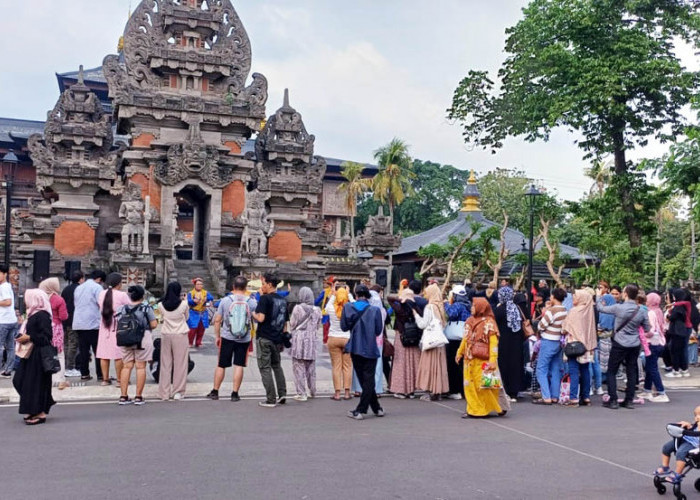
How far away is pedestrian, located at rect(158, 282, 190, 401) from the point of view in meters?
9.91

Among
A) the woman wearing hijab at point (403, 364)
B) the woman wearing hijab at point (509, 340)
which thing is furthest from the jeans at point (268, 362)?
the woman wearing hijab at point (509, 340)

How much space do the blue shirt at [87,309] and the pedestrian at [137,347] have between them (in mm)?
1396

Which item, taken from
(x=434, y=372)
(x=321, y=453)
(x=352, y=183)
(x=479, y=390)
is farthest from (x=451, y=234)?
(x=321, y=453)

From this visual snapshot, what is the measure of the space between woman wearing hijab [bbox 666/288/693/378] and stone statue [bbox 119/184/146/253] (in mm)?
17314

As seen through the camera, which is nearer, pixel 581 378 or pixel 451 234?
pixel 581 378

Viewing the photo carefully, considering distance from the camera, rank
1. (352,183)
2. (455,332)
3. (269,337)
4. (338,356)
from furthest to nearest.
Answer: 1. (352,183)
2. (455,332)
3. (338,356)
4. (269,337)

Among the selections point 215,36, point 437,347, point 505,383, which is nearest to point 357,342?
point 437,347

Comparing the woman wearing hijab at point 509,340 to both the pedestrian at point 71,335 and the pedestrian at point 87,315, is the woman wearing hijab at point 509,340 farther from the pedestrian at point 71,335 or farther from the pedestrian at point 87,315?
the pedestrian at point 71,335

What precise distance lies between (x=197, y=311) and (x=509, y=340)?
7397 mm

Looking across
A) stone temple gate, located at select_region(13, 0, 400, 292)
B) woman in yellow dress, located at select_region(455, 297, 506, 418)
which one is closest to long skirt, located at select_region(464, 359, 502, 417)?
woman in yellow dress, located at select_region(455, 297, 506, 418)

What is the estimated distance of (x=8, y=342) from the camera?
37.6 feet

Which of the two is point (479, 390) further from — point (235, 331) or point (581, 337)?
point (235, 331)

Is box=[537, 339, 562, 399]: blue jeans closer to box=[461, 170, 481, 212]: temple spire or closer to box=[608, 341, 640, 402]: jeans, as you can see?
box=[608, 341, 640, 402]: jeans

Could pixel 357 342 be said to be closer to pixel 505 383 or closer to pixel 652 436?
pixel 505 383
